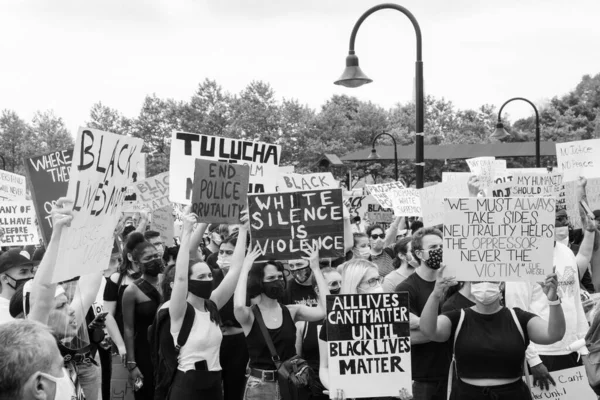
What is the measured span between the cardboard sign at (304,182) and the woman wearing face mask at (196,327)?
4.07 metres

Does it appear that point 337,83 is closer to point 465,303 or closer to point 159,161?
point 465,303

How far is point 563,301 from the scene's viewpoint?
6.10 metres

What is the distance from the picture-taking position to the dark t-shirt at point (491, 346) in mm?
4676

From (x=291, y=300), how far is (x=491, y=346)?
2340mm

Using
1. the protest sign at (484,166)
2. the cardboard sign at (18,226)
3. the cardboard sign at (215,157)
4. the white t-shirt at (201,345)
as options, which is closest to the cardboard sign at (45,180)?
the cardboard sign at (215,157)

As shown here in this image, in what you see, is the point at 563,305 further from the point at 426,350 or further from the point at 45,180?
the point at 45,180

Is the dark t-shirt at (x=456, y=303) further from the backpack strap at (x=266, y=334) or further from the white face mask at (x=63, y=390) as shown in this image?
the white face mask at (x=63, y=390)

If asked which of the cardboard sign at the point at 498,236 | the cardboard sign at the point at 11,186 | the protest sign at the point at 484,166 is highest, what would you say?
the protest sign at the point at 484,166

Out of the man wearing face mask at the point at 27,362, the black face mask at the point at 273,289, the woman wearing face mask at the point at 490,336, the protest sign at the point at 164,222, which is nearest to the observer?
the man wearing face mask at the point at 27,362

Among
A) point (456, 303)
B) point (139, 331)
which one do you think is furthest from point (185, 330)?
point (456, 303)

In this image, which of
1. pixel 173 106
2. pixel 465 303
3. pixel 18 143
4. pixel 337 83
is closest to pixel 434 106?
pixel 173 106

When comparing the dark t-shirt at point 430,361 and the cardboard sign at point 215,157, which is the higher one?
the cardboard sign at point 215,157

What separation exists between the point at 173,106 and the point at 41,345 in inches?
2289

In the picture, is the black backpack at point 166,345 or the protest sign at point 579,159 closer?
the black backpack at point 166,345
